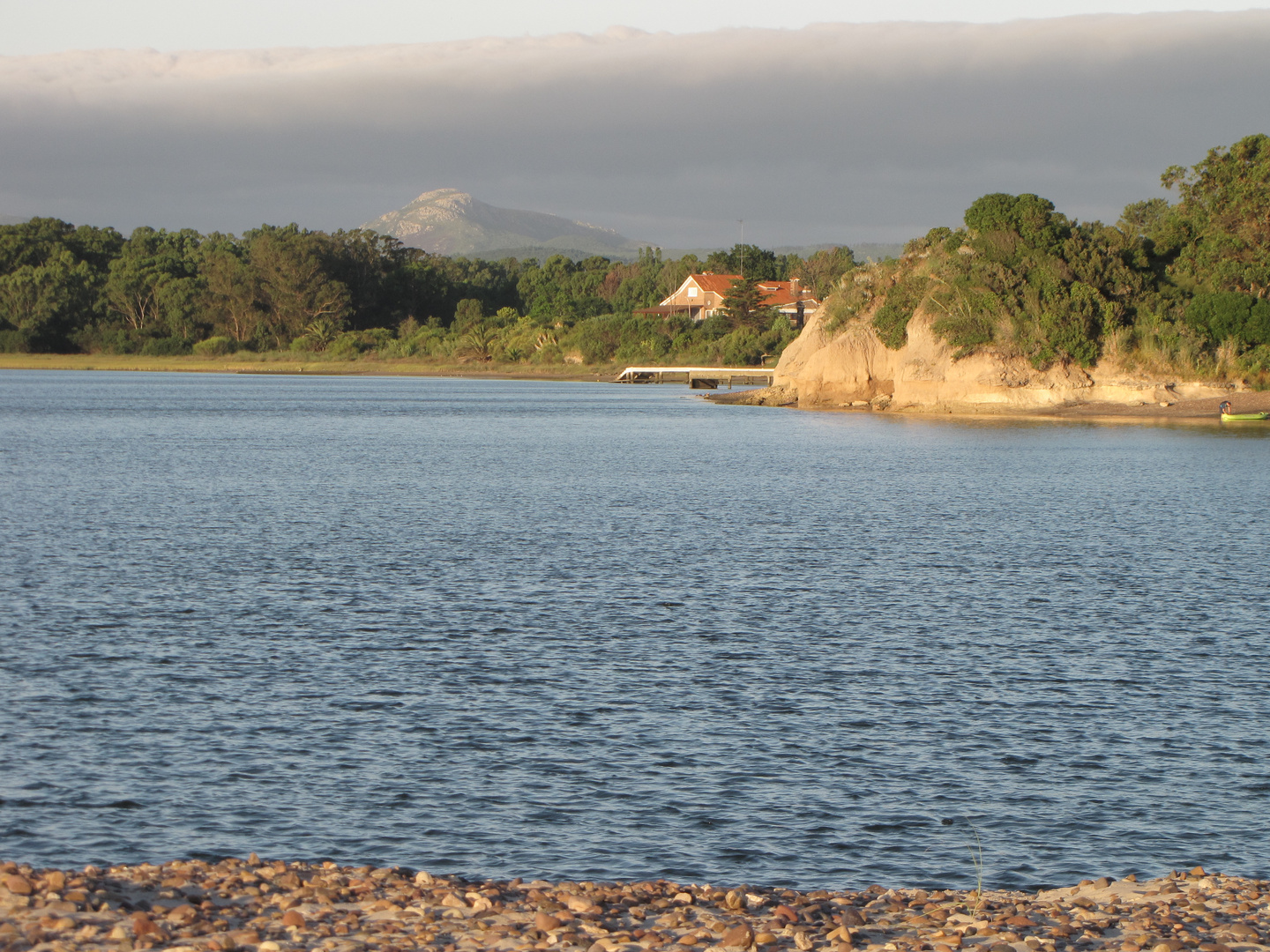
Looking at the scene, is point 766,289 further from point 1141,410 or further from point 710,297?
point 1141,410

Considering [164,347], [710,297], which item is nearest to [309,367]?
[164,347]

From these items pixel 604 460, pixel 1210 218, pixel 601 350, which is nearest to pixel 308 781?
pixel 604 460

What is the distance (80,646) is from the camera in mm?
17344

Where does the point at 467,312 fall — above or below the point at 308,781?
above

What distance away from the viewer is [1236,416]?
70.8m

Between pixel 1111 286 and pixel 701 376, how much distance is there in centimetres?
5742

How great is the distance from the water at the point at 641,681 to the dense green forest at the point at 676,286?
1603 inches

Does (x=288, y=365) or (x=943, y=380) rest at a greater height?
(x=288, y=365)

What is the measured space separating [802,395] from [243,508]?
211ft

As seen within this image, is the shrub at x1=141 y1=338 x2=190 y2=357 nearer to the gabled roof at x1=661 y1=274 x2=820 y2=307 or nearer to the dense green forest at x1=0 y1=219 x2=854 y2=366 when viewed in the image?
the dense green forest at x1=0 y1=219 x2=854 y2=366

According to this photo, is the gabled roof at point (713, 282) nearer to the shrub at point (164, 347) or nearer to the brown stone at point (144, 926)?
the shrub at point (164, 347)

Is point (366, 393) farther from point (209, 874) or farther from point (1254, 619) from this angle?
point (209, 874)

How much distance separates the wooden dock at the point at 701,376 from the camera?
128 m

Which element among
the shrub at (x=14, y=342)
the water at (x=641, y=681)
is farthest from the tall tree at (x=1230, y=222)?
the shrub at (x=14, y=342)
